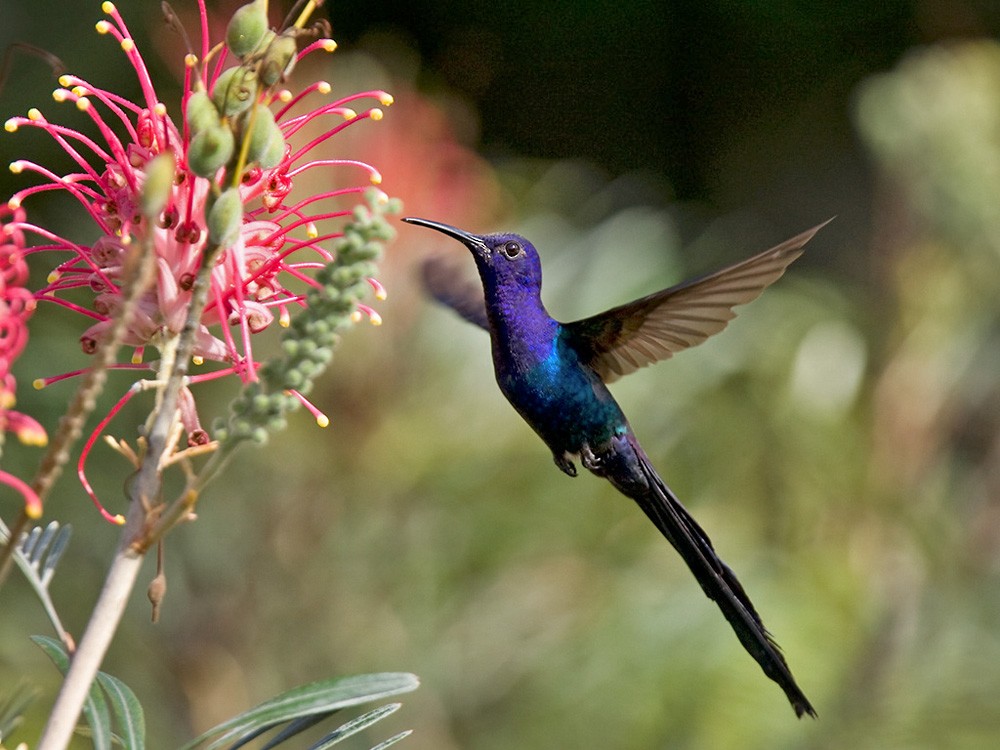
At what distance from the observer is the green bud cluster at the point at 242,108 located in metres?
0.58

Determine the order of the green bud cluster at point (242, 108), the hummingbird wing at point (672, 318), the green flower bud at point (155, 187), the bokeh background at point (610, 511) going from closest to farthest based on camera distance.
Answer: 1. the green flower bud at point (155, 187)
2. the green bud cluster at point (242, 108)
3. the hummingbird wing at point (672, 318)
4. the bokeh background at point (610, 511)

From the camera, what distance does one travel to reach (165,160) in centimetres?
49

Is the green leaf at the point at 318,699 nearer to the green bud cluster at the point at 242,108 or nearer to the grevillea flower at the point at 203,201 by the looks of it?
the grevillea flower at the point at 203,201

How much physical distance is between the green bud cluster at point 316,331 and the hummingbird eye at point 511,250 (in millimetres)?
614

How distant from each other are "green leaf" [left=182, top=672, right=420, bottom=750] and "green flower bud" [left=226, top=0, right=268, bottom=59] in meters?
0.32

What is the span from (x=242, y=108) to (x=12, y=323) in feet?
0.53

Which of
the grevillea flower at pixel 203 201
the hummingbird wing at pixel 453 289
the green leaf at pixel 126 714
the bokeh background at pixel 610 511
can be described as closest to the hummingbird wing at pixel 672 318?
the hummingbird wing at pixel 453 289

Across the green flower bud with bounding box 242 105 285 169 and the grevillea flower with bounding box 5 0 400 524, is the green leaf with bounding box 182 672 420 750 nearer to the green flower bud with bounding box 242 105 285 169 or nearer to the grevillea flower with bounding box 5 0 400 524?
the grevillea flower with bounding box 5 0 400 524

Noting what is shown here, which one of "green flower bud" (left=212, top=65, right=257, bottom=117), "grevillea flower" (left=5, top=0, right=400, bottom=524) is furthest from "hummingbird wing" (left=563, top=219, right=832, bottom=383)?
"green flower bud" (left=212, top=65, right=257, bottom=117)

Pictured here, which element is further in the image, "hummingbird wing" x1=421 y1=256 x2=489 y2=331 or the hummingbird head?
"hummingbird wing" x1=421 y1=256 x2=489 y2=331

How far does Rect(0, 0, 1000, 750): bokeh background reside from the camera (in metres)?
2.12

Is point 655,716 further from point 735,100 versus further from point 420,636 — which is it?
point 735,100

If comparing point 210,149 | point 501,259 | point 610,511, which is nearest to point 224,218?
point 210,149

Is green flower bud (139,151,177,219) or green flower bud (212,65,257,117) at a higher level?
green flower bud (212,65,257,117)
